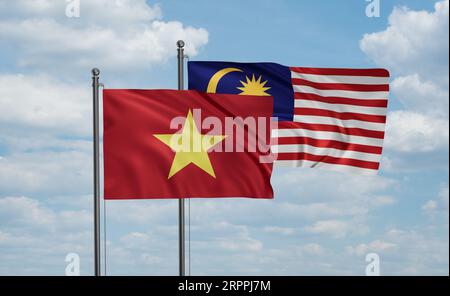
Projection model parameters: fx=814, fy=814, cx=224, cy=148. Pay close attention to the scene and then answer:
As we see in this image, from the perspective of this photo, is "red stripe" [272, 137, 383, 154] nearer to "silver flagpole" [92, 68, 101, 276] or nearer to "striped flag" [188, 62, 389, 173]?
"striped flag" [188, 62, 389, 173]

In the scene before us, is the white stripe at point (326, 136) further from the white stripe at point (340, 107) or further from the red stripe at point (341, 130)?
the white stripe at point (340, 107)

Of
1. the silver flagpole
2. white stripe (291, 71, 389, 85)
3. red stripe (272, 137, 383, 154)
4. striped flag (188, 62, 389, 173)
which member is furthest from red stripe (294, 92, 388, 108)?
the silver flagpole

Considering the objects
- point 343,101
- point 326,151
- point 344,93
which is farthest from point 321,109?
point 326,151

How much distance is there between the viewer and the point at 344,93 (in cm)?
1922

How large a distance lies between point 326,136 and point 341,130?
430mm

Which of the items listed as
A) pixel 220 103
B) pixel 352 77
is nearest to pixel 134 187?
pixel 220 103

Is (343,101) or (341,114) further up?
(343,101)

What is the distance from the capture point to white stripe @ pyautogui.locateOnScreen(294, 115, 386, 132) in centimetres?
1892

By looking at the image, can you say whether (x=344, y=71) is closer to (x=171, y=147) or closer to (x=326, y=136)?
(x=326, y=136)
